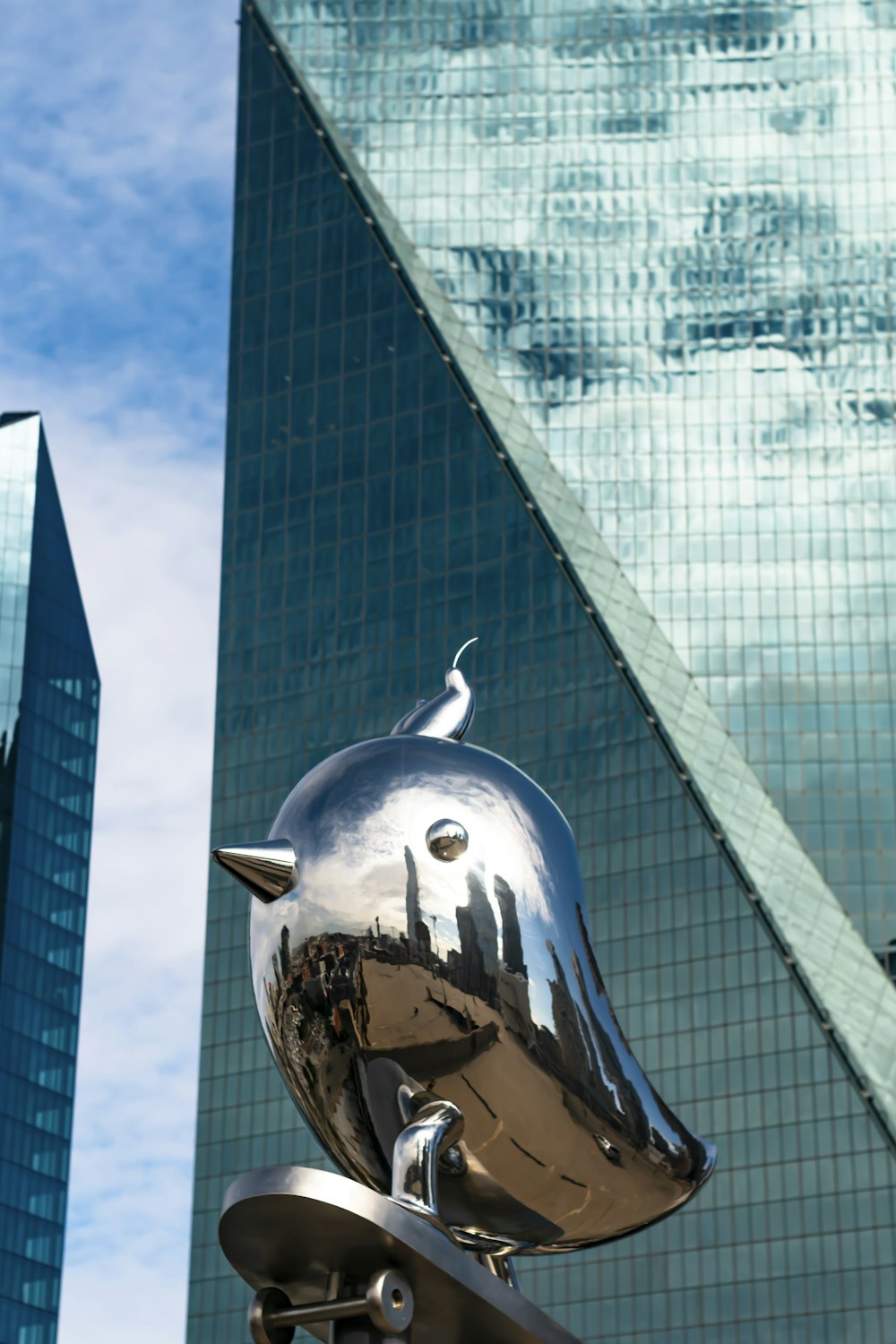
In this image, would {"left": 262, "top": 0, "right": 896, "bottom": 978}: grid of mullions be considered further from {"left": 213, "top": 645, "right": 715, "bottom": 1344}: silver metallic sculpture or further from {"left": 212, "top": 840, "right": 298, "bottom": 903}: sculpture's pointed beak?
{"left": 212, "top": 840, "right": 298, "bottom": 903}: sculpture's pointed beak

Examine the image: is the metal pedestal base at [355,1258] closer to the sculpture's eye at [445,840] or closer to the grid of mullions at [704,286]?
the sculpture's eye at [445,840]

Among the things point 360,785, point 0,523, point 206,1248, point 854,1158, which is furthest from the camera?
point 0,523

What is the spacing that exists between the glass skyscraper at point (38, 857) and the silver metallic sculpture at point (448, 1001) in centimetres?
8176

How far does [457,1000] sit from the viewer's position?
11039 mm

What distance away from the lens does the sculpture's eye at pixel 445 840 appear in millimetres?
11141

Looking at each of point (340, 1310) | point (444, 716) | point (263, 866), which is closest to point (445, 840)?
point (263, 866)

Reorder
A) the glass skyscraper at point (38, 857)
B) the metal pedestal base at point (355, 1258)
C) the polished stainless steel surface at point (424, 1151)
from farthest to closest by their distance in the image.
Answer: the glass skyscraper at point (38, 857), the polished stainless steel surface at point (424, 1151), the metal pedestal base at point (355, 1258)

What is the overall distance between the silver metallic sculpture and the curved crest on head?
1.65ft

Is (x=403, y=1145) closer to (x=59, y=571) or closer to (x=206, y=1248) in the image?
(x=206, y=1248)

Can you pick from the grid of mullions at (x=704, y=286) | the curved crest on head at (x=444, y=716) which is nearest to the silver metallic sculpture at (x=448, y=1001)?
the curved crest on head at (x=444, y=716)

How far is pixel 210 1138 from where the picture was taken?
228 feet

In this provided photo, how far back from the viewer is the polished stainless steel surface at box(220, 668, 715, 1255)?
435 inches

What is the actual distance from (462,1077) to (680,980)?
55.3 m

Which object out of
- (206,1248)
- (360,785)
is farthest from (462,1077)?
(206,1248)
